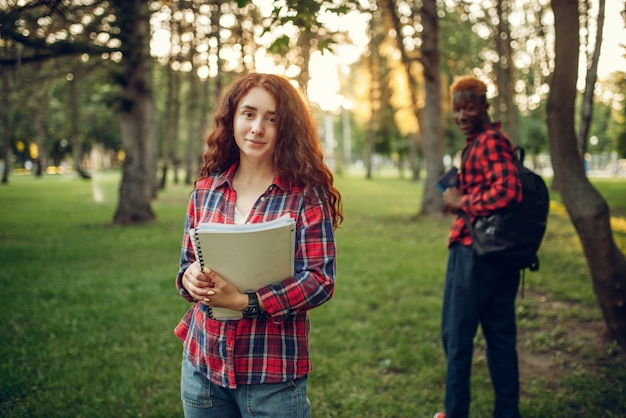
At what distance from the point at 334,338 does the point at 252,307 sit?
3669 mm

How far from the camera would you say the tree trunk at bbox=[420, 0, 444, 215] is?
13.8 metres

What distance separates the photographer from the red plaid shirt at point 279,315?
1.94 meters

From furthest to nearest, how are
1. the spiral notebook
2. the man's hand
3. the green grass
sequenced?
1. the green grass
2. the man's hand
3. the spiral notebook

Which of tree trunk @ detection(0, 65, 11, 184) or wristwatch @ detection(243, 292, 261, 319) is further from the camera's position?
tree trunk @ detection(0, 65, 11, 184)

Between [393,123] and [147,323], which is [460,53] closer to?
[393,123]

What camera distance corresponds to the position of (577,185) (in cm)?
479

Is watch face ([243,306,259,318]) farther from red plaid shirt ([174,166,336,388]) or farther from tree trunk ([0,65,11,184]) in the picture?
tree trunk ([0,65,11,184])

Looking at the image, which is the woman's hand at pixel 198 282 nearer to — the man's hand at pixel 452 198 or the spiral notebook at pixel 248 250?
the spiral notebook at pixel 248 250

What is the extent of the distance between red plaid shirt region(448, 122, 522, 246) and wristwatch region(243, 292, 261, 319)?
187 centimetres

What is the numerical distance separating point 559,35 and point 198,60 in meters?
21.3

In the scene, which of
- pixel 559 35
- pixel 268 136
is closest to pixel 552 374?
pixel 559 35

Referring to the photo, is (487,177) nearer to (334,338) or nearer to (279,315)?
(279,315)

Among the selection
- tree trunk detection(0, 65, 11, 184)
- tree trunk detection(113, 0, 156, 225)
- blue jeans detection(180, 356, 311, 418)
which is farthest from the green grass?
tree trunk detection(0, 65, 11, 184)

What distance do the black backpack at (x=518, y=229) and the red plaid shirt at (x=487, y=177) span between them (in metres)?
0.07
